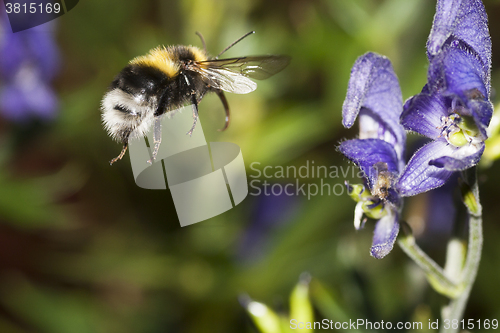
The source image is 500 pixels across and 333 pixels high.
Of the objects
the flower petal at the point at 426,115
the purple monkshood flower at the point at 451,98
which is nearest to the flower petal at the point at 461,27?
the purple monkshood flower at the point at 451,98

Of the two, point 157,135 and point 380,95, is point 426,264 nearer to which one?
point 380,95

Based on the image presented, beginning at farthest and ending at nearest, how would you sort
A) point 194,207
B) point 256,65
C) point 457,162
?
point 194,207, point 256,65, point 457,162

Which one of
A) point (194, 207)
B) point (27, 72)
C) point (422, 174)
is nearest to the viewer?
point (422, 174)

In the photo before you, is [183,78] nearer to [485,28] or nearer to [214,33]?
[485,28]

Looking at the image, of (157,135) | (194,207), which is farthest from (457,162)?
(194,207)

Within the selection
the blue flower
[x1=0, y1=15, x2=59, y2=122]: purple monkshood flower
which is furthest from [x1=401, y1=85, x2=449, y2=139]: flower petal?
[x1=0, y1=15, x2=59, y2=122]: purple monkshood flower

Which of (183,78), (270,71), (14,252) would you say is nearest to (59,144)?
(14,252)
